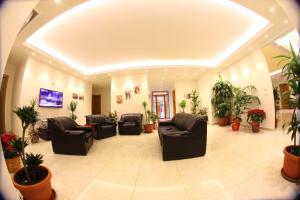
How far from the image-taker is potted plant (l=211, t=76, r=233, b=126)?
234 inches

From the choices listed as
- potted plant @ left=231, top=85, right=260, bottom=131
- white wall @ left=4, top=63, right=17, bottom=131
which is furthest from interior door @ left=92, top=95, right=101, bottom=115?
potted plant @ left=231, top=85, right=260, bottom=131

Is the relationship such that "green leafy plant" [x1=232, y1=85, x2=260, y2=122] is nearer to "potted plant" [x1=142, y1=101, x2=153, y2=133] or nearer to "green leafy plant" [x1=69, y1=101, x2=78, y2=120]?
"potted plant" [x1=142, y1=101, x2=153, y2=133]

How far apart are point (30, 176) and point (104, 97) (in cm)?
946

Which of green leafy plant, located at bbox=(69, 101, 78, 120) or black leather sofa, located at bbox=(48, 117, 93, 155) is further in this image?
green leafy plant, located at bbox=(69, 101, 78, 120)

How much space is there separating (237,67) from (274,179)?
536 centimetres

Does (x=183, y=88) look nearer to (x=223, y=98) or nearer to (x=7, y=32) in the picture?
(x=223, y=98)

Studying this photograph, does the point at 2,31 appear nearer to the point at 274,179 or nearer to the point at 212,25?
the point at 274,179

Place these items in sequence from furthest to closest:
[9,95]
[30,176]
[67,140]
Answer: [9,95], [67,140], [30,176]

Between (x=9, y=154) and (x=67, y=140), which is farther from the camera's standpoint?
(x=67, y=140)

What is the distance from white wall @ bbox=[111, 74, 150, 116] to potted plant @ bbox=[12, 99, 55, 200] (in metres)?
5.34

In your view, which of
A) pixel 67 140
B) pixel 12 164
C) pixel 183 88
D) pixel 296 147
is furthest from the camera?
pixel 183 88

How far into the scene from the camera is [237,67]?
586cm

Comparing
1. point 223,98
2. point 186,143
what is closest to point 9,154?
point 186,143

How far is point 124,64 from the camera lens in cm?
636
